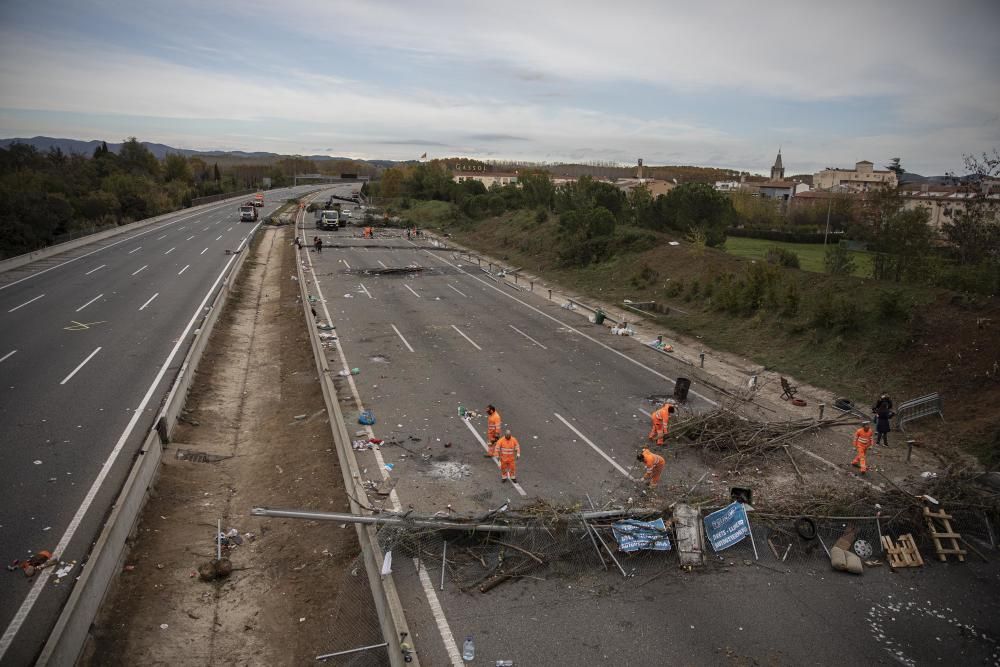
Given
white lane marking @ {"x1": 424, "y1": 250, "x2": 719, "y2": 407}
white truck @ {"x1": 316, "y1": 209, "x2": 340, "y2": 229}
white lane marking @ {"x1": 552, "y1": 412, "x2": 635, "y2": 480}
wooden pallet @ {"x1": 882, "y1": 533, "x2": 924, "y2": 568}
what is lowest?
wooden pallet @ {"x1": 882, "y1": 533, "x2": 924, "y2": 568}

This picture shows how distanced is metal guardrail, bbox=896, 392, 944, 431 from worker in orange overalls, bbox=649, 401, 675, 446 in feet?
20.5

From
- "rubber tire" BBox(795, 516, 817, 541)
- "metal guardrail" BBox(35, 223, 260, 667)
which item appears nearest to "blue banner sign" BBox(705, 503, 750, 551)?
"rubber tire" BBox(795, 516, 817, 541)

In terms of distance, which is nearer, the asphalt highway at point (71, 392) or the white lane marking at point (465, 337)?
the asphalt highway at point (71, 392)

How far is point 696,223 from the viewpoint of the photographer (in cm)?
3794

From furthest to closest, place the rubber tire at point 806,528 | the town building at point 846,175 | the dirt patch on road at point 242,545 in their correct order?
the town building at point 846,175 → the rubber tire at point 806,528 → the dirt patch on road at point 242,545

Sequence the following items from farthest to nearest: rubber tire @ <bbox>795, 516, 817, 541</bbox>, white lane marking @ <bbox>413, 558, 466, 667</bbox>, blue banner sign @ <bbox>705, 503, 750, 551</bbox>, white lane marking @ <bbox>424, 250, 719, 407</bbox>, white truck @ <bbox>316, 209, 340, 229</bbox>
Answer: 1. white truck @ <bbox>316, 209, 340, 229</bbox>
2. white lane marking @ <bbox>424, 250, 719, 407</bbox>
3. rubber tire @ <bbox>795, 516, 817, 541</bbox>
4. blue banner sign @ <bbox>705, 503, 750, 551</bbox>
5. white lane marking @ <bbox>413, 558, 466, 667</bbox>

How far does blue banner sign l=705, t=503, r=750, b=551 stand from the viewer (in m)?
9.86

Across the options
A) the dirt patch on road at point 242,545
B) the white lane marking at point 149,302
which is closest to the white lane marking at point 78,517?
the dirt patch on road at point 242,545

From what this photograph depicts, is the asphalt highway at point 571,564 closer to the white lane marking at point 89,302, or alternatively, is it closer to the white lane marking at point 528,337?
the white lane marking at point 528,337

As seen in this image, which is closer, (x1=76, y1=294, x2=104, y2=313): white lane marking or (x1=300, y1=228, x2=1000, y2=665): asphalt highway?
(x1=300, y1=228, x2=1000, y2=665): asphalt highway

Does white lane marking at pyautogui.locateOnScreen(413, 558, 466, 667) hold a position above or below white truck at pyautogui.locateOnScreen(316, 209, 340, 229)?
below

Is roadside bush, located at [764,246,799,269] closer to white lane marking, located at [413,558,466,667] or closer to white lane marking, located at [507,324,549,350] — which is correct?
white lane marking, located at [507,324,549,350]

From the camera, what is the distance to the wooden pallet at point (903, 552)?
31.7ft

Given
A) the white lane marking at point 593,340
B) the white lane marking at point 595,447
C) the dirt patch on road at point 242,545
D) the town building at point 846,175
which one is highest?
the town building at point 846,175
